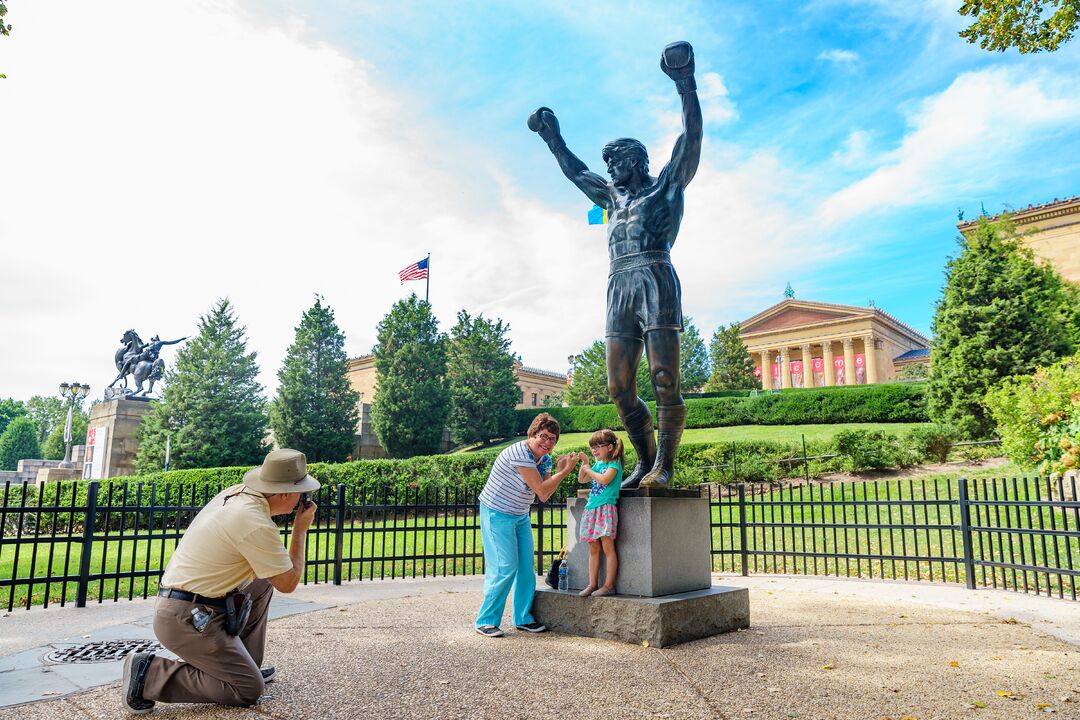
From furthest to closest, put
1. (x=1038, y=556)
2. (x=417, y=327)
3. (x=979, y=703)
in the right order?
(x=417, y=327) → (x=1038, y=556) → (x=979, y=703)

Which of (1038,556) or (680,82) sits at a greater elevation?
(680,82)

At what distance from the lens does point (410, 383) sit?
34.4m

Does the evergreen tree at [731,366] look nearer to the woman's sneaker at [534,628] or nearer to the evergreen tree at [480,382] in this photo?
the evergreen tree at [480,382]

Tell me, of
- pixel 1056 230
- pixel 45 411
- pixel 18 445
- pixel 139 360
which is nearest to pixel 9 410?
pixel 45 411

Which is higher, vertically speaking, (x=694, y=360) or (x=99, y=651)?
(x=694, y=360)

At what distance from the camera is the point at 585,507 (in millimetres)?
5547

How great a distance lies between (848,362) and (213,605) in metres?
70.2

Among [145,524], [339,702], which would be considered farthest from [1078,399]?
[145,524]

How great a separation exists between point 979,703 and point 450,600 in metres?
Answer: 5.16

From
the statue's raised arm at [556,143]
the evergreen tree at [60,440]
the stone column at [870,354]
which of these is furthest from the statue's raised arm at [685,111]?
the evergreen tree at [60,440]

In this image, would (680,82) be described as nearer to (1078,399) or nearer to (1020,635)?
(1020,635)

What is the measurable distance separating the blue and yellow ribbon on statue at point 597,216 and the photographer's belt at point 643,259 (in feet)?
2.50

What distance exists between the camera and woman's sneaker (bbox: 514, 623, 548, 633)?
5473 mm

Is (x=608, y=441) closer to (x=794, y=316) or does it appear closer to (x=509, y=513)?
(x=509, y=513)
